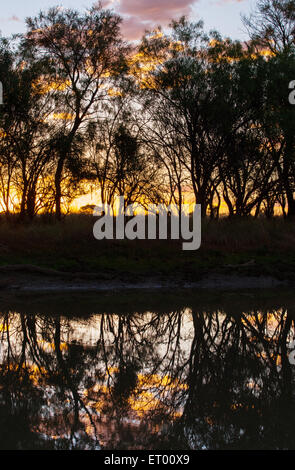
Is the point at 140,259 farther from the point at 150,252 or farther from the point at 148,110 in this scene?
the point at 148,110

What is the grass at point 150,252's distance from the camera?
20453 mm

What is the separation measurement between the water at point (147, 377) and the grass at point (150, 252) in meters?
5.84

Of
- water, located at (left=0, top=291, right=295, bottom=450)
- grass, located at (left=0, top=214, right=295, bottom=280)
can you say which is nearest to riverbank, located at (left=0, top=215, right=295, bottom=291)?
grass, located at (left=0, top=214, right=295, bottom=280)

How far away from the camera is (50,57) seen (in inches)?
1232

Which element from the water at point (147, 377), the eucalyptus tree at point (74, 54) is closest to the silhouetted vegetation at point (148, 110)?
the eucalyptus tree at point (74, 54)

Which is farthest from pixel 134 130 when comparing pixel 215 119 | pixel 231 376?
pixel 231 376

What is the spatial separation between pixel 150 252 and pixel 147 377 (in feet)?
45.8

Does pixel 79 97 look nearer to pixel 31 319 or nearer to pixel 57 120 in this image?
pixel 57 120

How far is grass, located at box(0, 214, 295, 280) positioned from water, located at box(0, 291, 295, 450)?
230 inches

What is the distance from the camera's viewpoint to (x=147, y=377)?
802 centimetres

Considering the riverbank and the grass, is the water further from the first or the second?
the grass

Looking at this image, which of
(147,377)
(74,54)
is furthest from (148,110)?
(147,377)

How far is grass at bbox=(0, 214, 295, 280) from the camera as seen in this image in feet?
67.1
